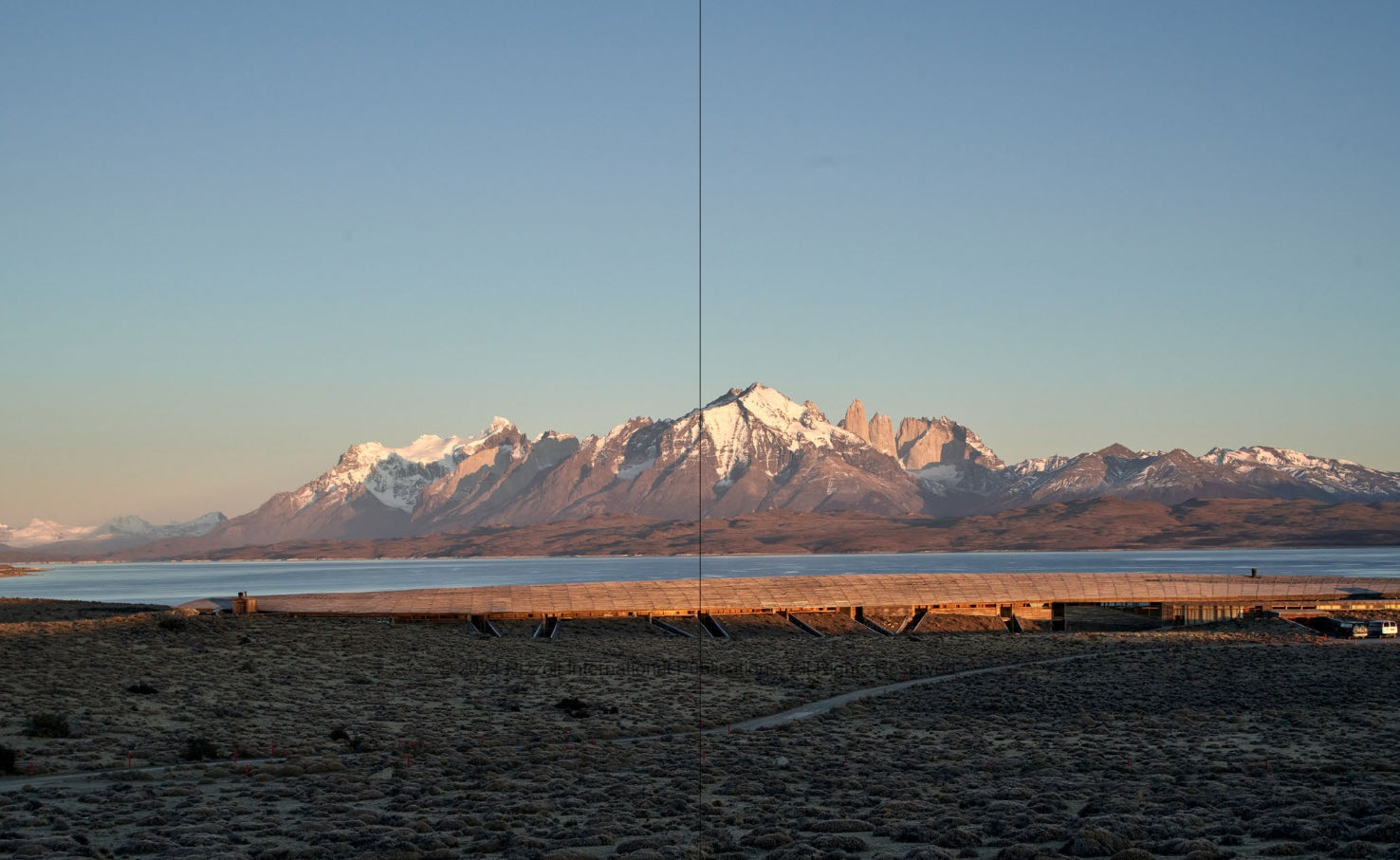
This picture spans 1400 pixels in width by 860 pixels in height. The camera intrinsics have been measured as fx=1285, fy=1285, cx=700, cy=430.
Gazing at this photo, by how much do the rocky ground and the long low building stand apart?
38.8ft

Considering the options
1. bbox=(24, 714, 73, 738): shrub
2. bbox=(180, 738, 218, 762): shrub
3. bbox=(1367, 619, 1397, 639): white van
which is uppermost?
bbox=(24, 714, 73, 738): shrub

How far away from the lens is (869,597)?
77750 millimetres

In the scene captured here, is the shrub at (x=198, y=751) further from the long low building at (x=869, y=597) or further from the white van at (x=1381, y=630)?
the white van at (x=1381, y=630)

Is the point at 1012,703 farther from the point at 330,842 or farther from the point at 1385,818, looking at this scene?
the point at 330,842

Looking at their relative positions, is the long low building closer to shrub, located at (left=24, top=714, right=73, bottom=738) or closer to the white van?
the white van

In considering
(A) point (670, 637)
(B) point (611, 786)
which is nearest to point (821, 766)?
(B) point (611, 786)

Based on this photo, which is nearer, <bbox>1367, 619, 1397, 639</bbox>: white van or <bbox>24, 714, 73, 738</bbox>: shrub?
<bbox>24, 714, 73, 738</bbox>: shrub

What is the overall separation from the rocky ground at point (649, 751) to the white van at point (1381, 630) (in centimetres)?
1211

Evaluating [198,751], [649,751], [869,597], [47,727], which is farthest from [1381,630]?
[47,727]

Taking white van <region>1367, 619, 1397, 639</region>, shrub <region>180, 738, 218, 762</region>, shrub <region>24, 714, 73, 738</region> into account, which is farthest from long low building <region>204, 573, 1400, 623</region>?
shrub <region>180, 738, 218, 762</region>

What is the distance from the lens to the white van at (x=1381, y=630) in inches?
2621

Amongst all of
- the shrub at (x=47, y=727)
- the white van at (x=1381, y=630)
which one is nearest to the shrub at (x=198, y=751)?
the shrub at (x=47, y=727)

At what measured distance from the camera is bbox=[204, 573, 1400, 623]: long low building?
68.2m

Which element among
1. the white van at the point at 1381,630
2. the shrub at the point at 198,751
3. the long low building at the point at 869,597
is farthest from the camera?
the long low building at the point at 869,597
